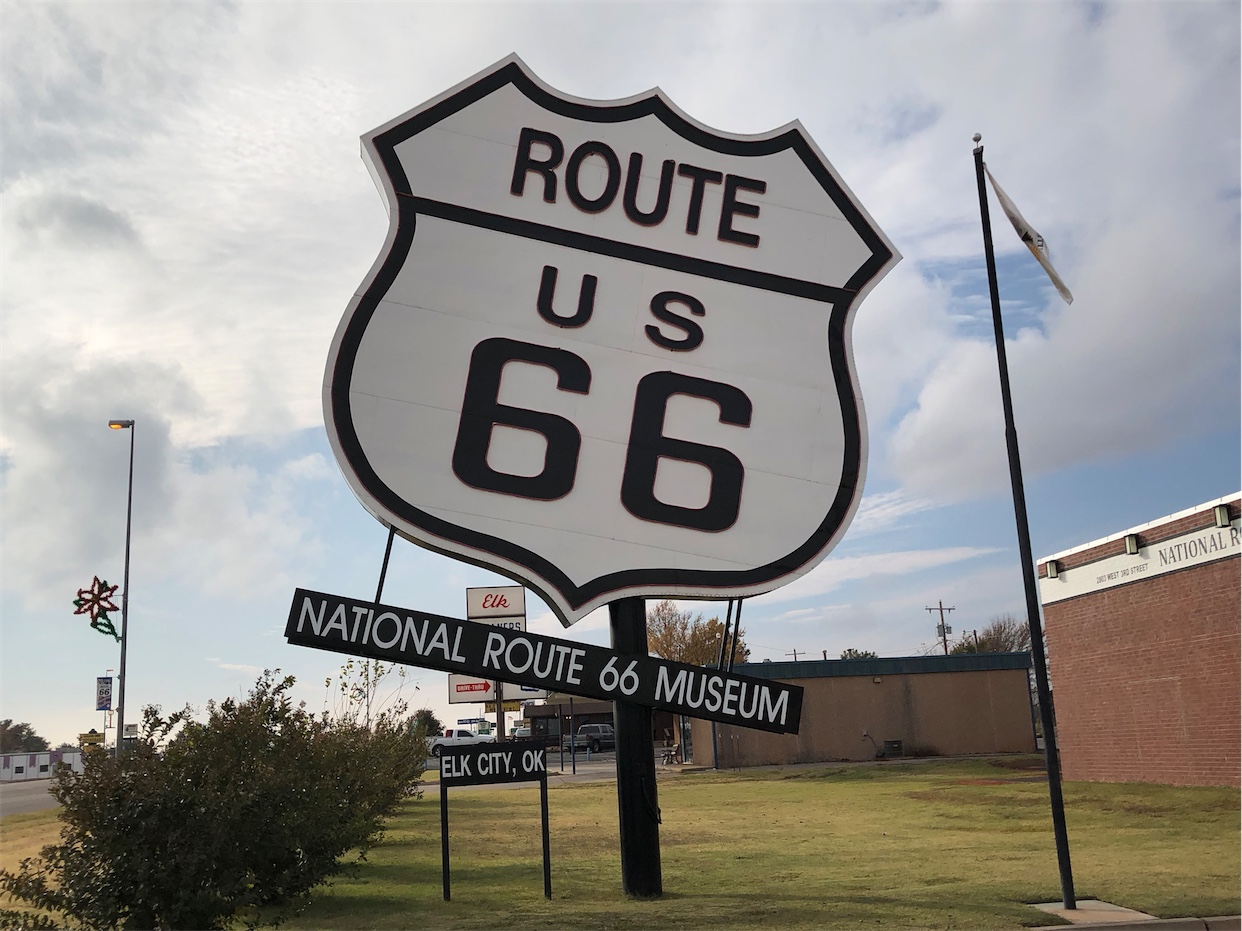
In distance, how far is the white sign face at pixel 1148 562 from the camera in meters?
21.5

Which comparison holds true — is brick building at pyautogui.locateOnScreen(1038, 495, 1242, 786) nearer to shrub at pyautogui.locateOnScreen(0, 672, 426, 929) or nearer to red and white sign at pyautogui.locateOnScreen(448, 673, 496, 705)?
shrub at pyautogui.locateOnScreen(0, 672, 426, 929)

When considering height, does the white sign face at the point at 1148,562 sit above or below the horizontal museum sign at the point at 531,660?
above

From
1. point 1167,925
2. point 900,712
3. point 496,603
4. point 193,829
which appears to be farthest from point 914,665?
point 193,829

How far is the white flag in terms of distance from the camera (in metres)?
13.3

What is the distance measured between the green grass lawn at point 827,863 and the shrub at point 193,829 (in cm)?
150

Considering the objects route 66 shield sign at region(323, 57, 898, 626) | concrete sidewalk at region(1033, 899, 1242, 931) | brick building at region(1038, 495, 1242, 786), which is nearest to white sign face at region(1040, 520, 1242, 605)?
brick building at region(1038, 495, 1242, 786)

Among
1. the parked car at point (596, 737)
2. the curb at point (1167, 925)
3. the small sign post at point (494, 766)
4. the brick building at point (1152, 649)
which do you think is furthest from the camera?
the parked car at point (596, 737)

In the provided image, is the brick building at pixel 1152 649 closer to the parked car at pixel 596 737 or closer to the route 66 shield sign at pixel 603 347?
the route 66 shield sign at pixel 603 347

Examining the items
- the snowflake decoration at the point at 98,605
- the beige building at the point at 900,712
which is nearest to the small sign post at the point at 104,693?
the snowflake decoration at the point at 98,605

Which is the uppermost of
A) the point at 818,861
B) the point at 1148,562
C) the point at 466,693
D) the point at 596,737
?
the point at 1148,562

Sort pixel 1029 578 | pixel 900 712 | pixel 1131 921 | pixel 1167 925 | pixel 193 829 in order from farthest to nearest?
pixel 900 712 → pixel 1029 578 → pixel 1131 921 → pixel 1167 925 → pixel 193 829

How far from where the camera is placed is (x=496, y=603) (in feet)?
130

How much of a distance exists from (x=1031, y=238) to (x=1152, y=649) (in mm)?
14175

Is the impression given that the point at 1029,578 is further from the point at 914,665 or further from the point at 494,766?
the point at 914,665
